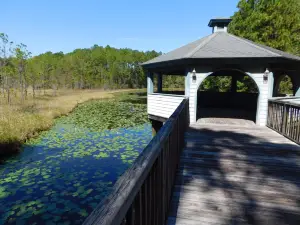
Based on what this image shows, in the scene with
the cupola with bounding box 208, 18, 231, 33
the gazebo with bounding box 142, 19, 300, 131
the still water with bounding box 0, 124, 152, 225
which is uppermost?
the cupola with bounding box 208, 18, 231, 33

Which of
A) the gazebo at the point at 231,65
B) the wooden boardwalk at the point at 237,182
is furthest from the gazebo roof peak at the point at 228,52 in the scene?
the wooden boardwalk at the point at 237,182

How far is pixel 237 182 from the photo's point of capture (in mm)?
3346

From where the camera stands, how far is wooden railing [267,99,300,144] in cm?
543

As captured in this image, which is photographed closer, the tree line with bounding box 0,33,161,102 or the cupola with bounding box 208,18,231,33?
the cupola with bounding box 208,18,231,33

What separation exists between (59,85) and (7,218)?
54.9 meters

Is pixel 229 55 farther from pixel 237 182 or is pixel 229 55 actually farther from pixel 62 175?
pixel 62 175

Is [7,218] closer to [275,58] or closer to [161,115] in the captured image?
[161,115]

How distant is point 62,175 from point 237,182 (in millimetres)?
5279

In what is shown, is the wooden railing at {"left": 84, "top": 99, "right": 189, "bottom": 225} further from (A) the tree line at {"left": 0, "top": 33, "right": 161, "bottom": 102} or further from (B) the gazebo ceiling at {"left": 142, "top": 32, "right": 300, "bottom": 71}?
(A) the tree line at {"left": 0, "top": 33, "right": 161, "bottom": 102}

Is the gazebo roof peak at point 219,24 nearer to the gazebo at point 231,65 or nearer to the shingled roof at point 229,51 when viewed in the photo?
the gazebo at point 231,65

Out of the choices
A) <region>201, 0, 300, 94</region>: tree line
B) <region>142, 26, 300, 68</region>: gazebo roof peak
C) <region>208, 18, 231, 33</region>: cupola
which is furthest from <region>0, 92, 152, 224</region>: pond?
<region>201, 0, 300, 94</region>: tree line

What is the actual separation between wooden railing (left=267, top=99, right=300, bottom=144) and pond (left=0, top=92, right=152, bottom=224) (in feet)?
16.6

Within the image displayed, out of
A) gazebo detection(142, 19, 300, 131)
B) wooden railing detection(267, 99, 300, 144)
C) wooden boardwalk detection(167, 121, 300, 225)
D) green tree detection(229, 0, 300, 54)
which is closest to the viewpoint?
wooden boardwalk detection(167, 121, 300, 225)

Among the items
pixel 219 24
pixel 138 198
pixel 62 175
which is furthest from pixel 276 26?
pixel 138 198
